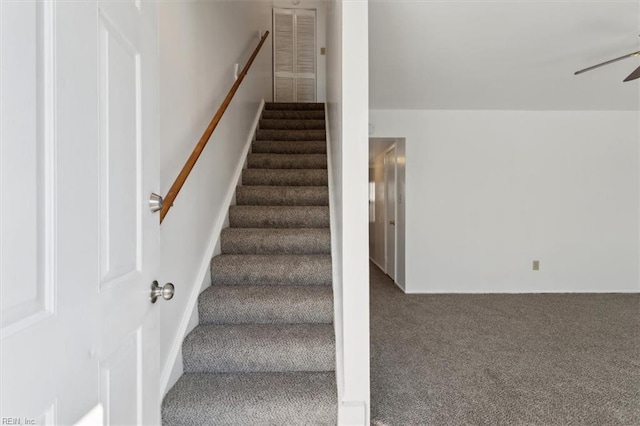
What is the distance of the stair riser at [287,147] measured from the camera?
3.25 m

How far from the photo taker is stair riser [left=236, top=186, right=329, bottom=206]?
2.64m

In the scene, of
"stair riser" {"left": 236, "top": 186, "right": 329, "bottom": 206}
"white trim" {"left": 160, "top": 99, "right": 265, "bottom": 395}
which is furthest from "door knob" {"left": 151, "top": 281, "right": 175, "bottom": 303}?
"stair riser" {"left": 236, "top": 186, "right": 329, "bottom": 206}

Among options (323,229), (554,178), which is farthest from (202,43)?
(554,178)

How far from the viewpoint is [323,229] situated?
7.87 feet

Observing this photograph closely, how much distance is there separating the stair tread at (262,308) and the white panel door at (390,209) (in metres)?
2.90

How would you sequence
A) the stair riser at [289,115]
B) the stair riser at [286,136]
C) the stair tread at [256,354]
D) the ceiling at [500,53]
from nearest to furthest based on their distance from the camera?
1. the stair tread at [256,354]
2. the ceiling at [500,53]
3. the stair riser at [286,136]
4. the stair riser at [289,115]

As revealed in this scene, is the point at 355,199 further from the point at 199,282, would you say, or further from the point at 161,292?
the point at 199,282

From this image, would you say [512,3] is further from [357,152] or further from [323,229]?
[323,229]

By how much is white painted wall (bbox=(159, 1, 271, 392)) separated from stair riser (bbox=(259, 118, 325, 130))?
3.06 feet

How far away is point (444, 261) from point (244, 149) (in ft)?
9.05

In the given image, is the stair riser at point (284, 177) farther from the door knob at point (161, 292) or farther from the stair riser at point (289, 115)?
the door knob at point (161, 292)

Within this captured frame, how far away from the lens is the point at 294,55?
17.0ft

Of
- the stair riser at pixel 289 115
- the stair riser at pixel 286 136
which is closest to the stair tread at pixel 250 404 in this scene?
the stair riser at pixel 286 136

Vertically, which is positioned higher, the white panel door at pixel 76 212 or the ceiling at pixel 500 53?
the ceiling at pixel 500 53
